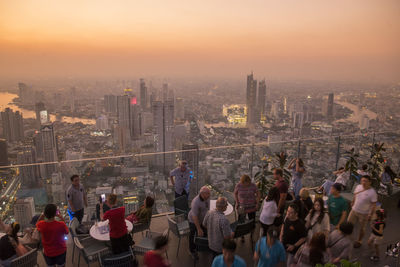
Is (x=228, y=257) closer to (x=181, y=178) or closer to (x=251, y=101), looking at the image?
(x=181, y=178)

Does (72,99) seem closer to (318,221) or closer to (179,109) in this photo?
(179,109)

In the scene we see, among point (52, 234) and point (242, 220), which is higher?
point (52, 234)

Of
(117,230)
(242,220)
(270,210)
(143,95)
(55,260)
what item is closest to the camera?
(55,260)

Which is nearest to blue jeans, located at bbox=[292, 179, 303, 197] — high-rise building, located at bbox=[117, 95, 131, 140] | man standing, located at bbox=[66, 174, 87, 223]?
man standing, located at bbox=[66, 174, 87, 223]

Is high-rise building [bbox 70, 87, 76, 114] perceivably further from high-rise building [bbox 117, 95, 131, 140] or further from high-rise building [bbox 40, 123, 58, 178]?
high-rise building [bbox 40, 123, 58, 178]

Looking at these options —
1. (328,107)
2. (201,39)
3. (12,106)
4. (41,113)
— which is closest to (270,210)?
(328,107)

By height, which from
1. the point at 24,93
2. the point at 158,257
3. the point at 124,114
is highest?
the point at 24,93

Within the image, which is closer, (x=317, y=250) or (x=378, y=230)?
(x=317, y=250)

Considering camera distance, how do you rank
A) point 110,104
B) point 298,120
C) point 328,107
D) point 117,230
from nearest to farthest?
point 117,230 → point 298,120 → point 328,107 → point 110,104
